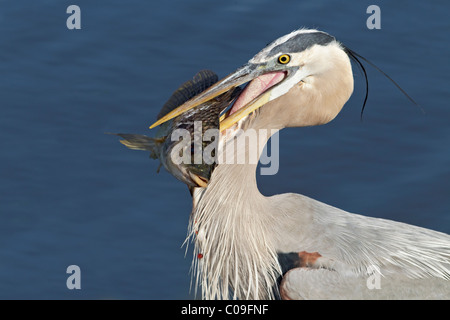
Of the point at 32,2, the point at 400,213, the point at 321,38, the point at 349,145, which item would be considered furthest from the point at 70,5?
the point at 321,38

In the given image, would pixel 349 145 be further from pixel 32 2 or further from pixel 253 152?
pixel 32 2

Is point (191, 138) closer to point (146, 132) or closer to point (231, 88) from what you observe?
point (231, 88)

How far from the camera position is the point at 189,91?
532 cm

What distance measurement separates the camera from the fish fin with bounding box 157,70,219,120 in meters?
5.29

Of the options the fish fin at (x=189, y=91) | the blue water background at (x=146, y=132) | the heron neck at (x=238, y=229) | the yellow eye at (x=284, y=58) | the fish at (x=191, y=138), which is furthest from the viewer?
the blue water background at (x=146, y=132)

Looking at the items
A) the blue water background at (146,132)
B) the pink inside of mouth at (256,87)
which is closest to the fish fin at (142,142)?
the pink inside of mouth at (256,87)

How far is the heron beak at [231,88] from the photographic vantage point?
201 inches

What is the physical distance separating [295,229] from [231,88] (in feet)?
3.08

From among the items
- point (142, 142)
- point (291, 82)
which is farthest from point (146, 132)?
point (291, 82)

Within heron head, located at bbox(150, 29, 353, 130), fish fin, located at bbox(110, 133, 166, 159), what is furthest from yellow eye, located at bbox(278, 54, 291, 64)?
fish fin, located at bbox(110, 133, 166, 159)

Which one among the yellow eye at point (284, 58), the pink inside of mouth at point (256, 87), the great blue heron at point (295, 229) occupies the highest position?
the yellow eye at point (284, 58)

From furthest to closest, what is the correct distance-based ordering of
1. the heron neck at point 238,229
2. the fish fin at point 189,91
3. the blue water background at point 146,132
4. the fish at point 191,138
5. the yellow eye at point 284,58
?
1. the blue water background at point 146,132
2. the heron neck at point 238,229
3. the fish fin at point 189,91
4. the yellow eye at point 284,58
5. the fish at point 191,138

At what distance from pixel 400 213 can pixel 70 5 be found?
386 cm

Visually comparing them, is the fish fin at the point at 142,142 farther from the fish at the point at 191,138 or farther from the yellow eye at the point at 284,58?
the yellow eye at the point at 284,58
